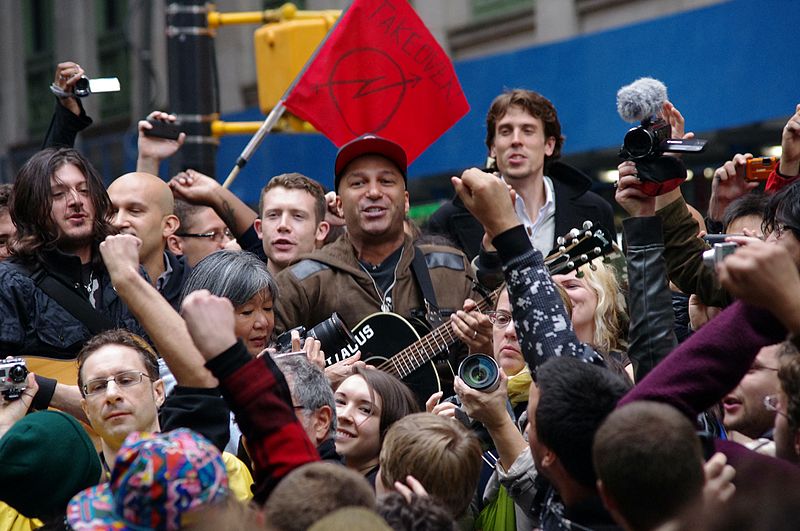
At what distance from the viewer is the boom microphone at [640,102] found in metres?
4.91

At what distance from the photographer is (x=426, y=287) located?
653 centimetres

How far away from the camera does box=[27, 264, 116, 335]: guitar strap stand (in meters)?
6.03

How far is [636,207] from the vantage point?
4465 millimetres

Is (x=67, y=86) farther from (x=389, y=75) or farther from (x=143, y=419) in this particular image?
(x=143, y=419)

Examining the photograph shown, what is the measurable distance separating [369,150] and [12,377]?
2.18 metres

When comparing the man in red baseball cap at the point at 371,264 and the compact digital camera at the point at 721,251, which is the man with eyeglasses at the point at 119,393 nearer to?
the man in red baseball cap at the point at 371,264

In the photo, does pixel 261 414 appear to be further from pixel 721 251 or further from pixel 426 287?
pixel 426 287

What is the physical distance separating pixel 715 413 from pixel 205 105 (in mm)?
4979

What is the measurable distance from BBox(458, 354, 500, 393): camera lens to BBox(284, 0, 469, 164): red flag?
3.20 m

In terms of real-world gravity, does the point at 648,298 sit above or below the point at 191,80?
below

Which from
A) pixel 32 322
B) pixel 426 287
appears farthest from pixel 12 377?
pixel 426 287

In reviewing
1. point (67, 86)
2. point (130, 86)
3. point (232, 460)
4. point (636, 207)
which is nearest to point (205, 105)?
point (67, 86)

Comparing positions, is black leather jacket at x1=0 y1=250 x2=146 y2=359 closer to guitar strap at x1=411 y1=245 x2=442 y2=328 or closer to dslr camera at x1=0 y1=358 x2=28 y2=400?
dslr camera at x1=0 y1=358 x2=28 y2=400

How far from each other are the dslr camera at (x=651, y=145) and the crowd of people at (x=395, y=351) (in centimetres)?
8
